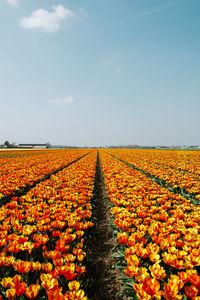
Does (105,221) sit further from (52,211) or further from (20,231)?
(20,231)

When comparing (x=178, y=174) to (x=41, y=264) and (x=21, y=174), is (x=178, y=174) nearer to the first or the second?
(x=41, y=264)

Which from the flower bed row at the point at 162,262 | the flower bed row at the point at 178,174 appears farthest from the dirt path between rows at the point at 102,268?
the flower bed row at the point at 178,174

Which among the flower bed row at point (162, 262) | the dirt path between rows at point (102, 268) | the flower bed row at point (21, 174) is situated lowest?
the dirt path between rows at point (102, 268)

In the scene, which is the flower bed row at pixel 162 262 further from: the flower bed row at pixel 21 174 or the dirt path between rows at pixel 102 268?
the flower bed row at pixel 21 174

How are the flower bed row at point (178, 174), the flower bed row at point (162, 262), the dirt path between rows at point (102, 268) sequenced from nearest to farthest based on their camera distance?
the flower bed row at point (162, 262)
the dirt path between rows at point (102, 268)
the flower bed row at point (178, 174)

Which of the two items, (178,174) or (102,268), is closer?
(102,268)

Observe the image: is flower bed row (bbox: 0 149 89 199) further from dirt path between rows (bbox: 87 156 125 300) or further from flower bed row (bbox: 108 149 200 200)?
flower bed row (bbox: 108 149 200 200)

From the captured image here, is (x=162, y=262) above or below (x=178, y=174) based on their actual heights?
below

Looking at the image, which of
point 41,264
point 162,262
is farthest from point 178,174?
point 41,264

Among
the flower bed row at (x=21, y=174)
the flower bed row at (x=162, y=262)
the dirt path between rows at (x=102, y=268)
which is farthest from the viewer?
the flower bed row at (x=21, y=174)

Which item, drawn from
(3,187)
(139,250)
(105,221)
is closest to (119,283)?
(139,250)

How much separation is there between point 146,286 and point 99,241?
10.4ft

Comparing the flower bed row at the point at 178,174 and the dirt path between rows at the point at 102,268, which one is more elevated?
the flower bed row at the point at 178,174

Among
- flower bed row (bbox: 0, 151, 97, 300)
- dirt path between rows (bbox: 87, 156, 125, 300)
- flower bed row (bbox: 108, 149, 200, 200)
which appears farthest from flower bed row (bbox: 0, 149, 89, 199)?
flower bed row (bbox: 108, 149, 200, 200)
